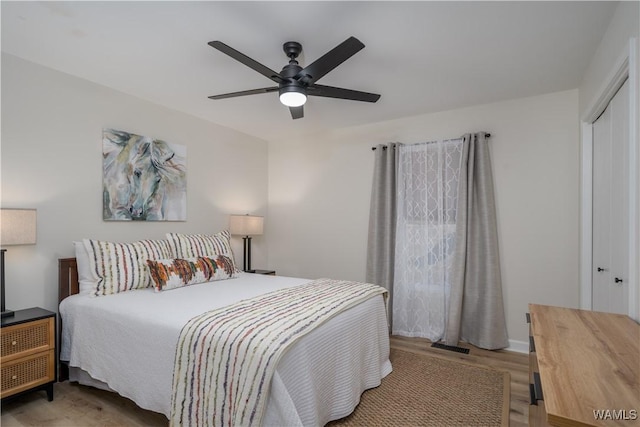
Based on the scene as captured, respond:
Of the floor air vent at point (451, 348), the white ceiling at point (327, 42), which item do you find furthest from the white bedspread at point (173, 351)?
Answer: the white ceiling at point (327, 42)

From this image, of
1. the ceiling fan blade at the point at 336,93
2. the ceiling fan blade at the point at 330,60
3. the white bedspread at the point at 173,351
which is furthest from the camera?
the ceiling fan blade at the point at 336,93

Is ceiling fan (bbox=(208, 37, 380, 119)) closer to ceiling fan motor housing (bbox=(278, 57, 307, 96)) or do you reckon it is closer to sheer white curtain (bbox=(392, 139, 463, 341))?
ceiling fan motor housing (bbox=(278, 57, 307, 96))

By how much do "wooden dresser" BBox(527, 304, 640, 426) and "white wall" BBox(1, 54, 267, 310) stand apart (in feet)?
10.8

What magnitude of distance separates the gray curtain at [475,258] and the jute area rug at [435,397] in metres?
0.58

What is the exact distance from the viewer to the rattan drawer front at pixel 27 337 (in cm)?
209

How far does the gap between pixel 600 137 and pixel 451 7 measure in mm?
1672

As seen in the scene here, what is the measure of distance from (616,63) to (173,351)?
9.80 feet

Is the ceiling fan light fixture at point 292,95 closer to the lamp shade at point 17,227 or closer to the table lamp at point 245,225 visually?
the lamp shade at point 17,227

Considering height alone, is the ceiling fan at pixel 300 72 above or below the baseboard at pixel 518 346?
above

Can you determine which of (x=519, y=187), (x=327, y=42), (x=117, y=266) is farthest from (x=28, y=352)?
(x=519, y=187)

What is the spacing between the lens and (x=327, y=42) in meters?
2.22

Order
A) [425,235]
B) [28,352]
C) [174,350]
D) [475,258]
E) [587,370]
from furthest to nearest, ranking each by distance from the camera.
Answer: [425,235], [475,258], [28,352], [174,350], [587,370]

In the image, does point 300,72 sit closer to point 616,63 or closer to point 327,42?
point 327,42

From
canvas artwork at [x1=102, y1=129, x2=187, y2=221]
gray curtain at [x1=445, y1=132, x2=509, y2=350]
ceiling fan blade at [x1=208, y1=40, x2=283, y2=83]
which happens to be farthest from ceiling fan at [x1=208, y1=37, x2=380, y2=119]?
canvas artwork at [x1=102, y1=129, x2=187, y2=221]
